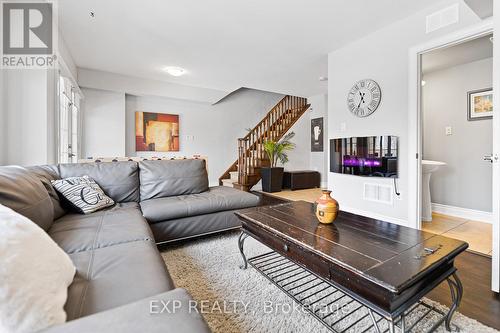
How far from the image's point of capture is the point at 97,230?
1.54m

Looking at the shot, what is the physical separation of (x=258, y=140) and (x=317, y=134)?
1585 mm

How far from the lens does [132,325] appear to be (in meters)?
0.56

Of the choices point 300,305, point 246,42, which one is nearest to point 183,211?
point 300,305

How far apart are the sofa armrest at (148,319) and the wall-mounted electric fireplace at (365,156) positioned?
2.91 metres

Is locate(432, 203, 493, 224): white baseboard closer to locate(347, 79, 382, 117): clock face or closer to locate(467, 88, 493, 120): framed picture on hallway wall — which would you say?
locate(467, 88, 493, 120): framed picture on hallway wall

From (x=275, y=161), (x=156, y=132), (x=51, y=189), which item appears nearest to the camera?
(x=51, y=189)

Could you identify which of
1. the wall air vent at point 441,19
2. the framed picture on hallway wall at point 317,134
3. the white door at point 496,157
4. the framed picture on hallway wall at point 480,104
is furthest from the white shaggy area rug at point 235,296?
the framed picture on hallway wall at point 317,134

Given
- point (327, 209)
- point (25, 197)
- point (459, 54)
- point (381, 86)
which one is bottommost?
point (327, 209)

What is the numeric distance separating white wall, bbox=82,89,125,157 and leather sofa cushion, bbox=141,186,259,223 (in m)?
3.29

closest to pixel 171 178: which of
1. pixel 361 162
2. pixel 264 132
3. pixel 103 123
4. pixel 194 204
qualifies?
pixel 194 204

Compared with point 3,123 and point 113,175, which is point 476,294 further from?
point 3,123

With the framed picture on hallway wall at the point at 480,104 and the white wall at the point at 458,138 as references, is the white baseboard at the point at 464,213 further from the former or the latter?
the framed picture on hallway wall at the point at 480,104

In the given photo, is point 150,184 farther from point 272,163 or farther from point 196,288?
point 272,163

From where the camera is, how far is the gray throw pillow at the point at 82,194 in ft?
6.41
